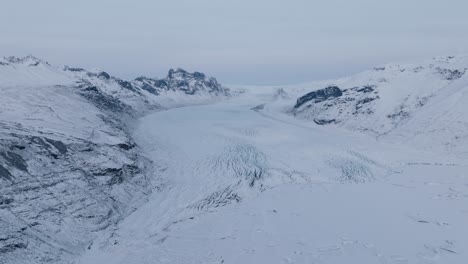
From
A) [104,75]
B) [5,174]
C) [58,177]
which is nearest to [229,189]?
[58,177]

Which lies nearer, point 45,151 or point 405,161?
point 45,151

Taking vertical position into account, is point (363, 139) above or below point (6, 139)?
below

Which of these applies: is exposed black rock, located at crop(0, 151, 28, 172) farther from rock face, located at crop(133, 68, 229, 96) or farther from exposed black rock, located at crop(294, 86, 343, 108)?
rock face, located at crop(133, 68, 229, 96)

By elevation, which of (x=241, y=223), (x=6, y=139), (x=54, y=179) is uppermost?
(x=6, y=139)

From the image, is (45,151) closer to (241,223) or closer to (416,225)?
(241,223)

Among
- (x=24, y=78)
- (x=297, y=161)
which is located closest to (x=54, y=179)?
(x=297, y=161)

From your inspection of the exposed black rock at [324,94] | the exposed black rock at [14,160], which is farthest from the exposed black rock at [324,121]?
the exposed black rock at [14,160]

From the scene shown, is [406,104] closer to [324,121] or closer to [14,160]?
[324,121]

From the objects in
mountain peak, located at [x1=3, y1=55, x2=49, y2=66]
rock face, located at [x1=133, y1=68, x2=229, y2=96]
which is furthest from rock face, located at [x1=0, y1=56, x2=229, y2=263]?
rock face, located at [x1=133, y1=68, x2=229, y2=96]
